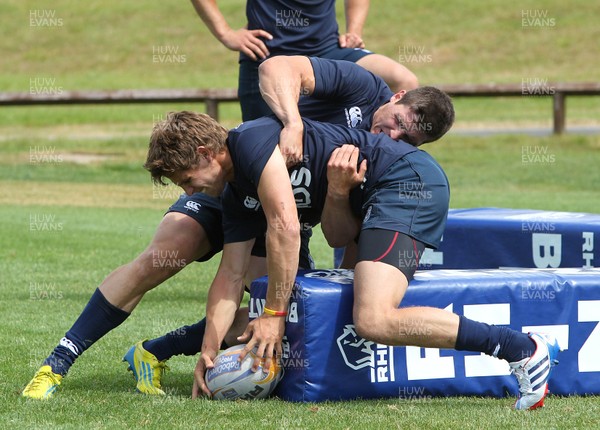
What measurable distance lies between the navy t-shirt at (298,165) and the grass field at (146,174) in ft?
2.97

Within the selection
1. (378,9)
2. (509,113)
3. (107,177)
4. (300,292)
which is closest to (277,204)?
(300,292)

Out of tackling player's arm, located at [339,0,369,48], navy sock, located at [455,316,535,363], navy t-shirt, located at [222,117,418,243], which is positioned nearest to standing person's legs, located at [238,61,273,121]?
tackling player's arm, located at [339,0,369,48]

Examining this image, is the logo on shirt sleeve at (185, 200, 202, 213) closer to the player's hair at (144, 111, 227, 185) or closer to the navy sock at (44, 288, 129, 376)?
the player's hair at (144, 111, 227, 185)

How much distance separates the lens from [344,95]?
220 inches

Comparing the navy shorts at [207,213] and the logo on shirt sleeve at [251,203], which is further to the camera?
the navy shorts at [207,213]

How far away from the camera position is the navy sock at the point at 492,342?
462cm

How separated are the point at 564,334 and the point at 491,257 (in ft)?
6.93

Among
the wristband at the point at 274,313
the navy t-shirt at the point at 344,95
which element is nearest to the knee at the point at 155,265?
the wristband at the point at 274,313

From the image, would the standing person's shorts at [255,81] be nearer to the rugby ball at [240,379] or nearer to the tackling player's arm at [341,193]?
the tackling player's arm at [341,193]

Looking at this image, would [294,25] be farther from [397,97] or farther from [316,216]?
[316,216]

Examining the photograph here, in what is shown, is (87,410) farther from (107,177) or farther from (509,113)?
(509,113)

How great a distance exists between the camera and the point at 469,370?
5055 millimetres

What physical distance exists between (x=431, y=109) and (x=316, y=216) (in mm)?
772

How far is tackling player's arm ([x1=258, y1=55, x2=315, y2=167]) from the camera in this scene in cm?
494
